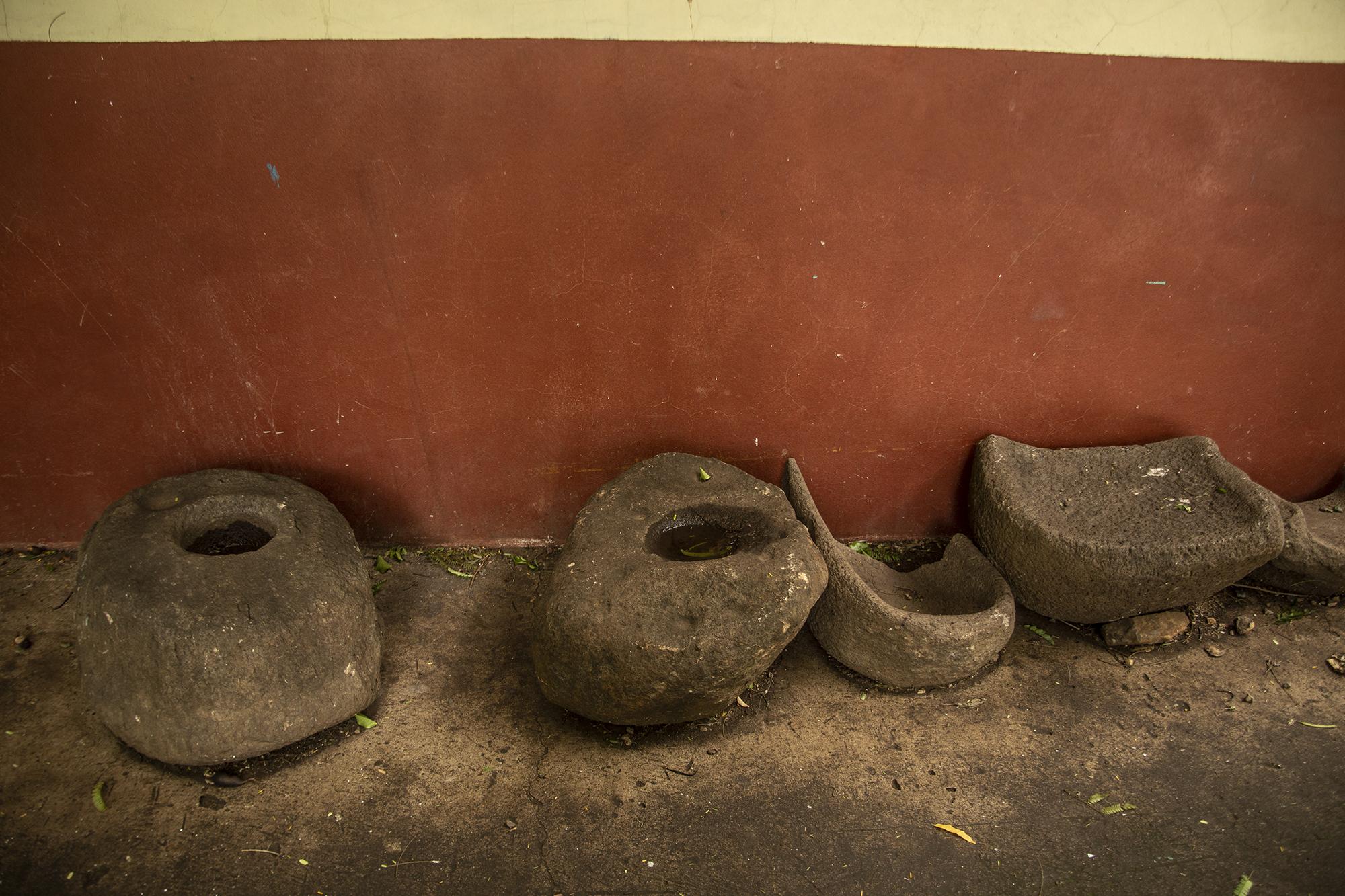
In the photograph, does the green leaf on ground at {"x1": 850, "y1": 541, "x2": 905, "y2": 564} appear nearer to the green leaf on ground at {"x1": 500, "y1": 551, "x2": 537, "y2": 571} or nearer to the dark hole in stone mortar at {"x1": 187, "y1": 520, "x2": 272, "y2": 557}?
the green leaf on ground at {"x1": 500, "y1": 551, "x2": 537, "y2": 571}

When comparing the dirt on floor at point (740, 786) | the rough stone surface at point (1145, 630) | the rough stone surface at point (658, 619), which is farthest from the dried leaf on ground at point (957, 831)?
the rough stone surface at point (1145, 630)

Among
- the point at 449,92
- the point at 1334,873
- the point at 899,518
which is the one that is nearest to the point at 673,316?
the point at 449,92

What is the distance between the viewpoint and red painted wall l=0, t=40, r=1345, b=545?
98.7 inches

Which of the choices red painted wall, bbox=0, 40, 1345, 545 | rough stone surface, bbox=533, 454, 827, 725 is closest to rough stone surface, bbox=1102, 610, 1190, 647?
red painted wall, bbox=0, 40, 1345, 545

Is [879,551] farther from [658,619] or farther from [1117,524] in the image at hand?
[658,619]

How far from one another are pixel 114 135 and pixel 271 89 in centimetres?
58

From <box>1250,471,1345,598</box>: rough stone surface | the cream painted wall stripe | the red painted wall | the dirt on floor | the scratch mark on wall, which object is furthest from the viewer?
<box>1250,471,1345,598</box>: rough stone surface

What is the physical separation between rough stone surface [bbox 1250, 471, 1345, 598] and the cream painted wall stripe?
1.73 meters

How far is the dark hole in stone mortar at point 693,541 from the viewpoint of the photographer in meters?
2.55

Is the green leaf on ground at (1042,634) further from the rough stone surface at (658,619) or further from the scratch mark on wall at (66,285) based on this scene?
the scratch mark on wall at (66,285)

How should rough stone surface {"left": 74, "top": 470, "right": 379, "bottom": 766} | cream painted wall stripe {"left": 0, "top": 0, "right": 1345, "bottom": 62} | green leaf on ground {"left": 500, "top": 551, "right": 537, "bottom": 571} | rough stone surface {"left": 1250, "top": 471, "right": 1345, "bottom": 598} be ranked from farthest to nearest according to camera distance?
green leaf on ground {"left": 500, "top": 551, "right": 537, "bottom": 571}
rough stone surface {"left": 1250, "top": 471, "right": 1345, "bottom": 598}
cream painted wall stripe {"left": 0, "top": 0, "right": 1345, "bottom": 62}
rough stone surface {"left": 74, "top": 470, "right": 379, "bottom": 766}

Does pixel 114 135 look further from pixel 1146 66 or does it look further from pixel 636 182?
pixel 1146 66

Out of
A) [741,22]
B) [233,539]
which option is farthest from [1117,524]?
[233,539]

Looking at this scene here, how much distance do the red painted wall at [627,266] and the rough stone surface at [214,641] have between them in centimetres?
79
